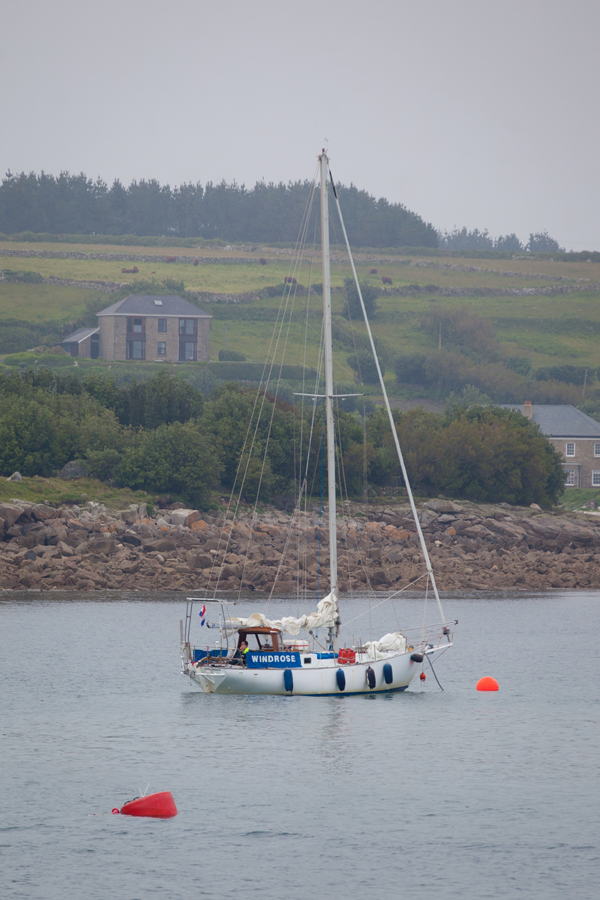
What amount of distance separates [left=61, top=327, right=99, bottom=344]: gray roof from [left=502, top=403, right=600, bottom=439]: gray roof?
167ft

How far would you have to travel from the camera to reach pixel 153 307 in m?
136

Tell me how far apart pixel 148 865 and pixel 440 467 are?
69.0 meters

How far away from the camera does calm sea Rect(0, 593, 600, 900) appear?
20.3 metres

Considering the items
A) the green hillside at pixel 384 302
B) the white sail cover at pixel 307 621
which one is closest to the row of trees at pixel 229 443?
the green hillside at pixel 384 302

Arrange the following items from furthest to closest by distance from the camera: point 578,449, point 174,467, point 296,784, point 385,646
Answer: point 578,449 → point 174,467 → point 385,646 → point 296,784

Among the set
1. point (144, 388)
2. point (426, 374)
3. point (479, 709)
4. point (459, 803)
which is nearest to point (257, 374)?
point (426, 374)

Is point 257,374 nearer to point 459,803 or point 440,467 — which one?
point 440,467

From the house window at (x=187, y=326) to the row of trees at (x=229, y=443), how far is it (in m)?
41.9

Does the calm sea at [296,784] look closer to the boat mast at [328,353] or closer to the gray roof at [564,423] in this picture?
the boat mast at [328,353]

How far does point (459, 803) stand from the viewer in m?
24.9

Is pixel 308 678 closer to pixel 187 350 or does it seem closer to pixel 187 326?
pixel 187 350

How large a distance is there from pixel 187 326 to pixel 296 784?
114m

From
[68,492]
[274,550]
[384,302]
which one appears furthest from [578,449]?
[384,302]

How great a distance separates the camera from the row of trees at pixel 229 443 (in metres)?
78.5
